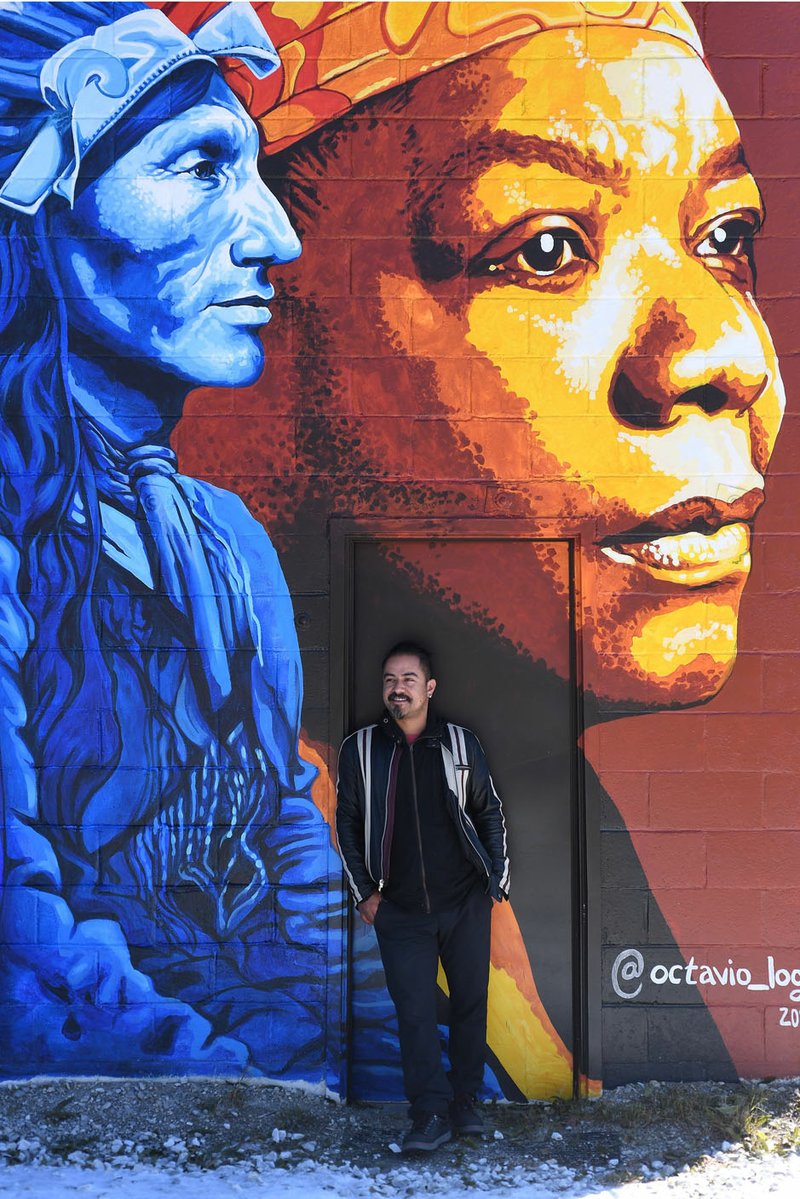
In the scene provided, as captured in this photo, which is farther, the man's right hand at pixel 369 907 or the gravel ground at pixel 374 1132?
the man's right hand at pixel 369 907

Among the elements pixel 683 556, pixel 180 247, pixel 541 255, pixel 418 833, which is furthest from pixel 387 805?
pixel 180 247

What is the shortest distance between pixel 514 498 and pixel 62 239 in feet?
7.63

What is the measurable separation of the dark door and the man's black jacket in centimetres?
32

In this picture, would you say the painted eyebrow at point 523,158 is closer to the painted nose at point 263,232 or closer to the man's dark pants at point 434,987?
the painted nose at point 263,232

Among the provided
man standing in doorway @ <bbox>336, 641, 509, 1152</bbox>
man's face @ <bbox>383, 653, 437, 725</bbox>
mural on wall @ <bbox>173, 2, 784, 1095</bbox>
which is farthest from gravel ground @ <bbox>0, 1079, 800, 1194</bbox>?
man's face @ <bbox>383, 653, 437, 725</bbox>

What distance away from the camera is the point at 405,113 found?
4770 mm

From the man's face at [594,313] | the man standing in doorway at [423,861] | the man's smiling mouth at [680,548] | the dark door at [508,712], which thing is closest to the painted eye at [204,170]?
the man's face at [594,313]

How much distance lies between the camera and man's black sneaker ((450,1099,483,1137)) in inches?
171

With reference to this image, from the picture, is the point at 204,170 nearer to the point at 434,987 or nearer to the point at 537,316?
the point at 537,316

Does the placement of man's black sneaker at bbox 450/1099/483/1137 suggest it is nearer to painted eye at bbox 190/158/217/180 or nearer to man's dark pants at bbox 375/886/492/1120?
man's dark pants at bbox 375/886/492/1120

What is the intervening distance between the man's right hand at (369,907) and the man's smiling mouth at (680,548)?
1787 mm

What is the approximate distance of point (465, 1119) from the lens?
4359 mm

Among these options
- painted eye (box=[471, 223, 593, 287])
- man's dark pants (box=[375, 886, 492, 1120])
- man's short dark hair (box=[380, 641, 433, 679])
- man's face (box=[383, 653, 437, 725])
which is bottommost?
man's dark pants (box=[375, 886, 492, 1120])

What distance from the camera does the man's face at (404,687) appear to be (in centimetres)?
446
